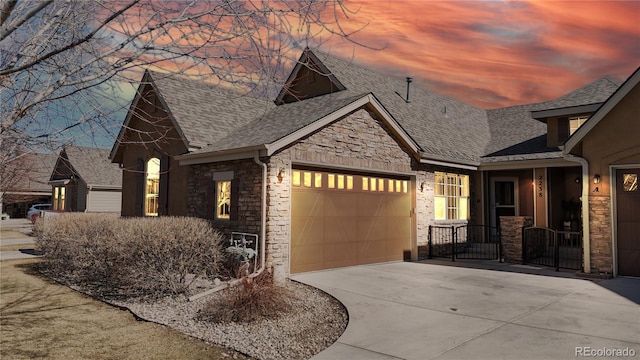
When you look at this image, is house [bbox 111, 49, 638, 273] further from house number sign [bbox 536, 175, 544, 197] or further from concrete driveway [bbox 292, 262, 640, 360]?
concrete driveway [bbox 292, 262, 640, 360]

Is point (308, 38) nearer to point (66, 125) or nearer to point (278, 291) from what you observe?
point (66, 125)

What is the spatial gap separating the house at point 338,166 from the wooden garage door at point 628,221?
15.3 ft

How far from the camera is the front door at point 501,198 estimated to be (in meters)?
17.7

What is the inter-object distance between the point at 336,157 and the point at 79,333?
7.35 meters

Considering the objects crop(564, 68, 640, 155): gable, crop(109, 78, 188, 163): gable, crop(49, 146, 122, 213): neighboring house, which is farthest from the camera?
crop(49, 146, 122, 213): neighboring house

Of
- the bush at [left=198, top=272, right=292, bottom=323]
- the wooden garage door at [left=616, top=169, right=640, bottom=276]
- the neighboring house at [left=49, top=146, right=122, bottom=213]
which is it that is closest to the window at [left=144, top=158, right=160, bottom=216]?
the bush at [left=198, top=272, right=292, bottom=323]

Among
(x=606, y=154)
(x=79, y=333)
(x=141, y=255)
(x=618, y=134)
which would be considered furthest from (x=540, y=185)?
(x=79, y=333)

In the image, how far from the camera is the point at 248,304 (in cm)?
745

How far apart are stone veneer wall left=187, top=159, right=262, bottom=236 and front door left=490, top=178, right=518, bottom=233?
11.1 m

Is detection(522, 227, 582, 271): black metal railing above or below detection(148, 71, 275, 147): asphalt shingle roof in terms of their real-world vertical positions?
below

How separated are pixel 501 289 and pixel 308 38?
7.52 metres

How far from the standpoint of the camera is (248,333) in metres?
6.82

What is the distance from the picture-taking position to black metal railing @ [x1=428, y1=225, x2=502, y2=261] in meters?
15.0

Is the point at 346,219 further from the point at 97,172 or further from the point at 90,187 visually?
the point at 97,172
